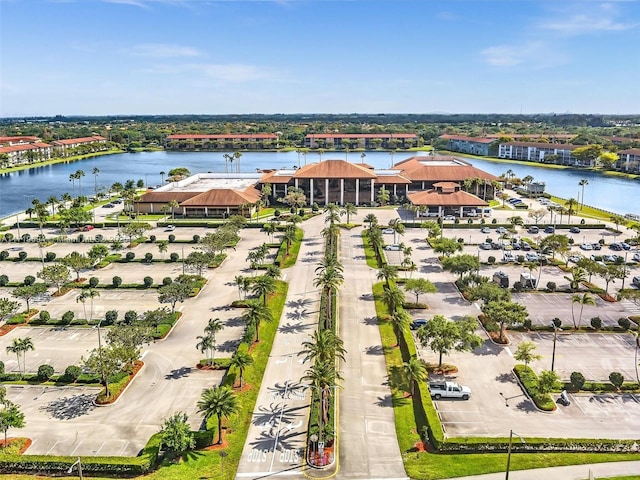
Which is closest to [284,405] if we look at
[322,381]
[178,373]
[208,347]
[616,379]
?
[322,381]

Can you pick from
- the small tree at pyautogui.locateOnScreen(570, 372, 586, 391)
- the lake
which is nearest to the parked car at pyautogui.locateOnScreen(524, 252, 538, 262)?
the small tree at pyautogui.locateOnScreen(570, 372, 586, 391)

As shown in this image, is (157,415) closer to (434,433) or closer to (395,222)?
(434,433)

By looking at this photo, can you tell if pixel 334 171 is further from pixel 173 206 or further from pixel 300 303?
pixel 300 303

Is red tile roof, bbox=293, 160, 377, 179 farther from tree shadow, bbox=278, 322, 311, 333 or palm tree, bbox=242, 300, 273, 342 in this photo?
palm tree, bbox=242, 300, 273, 342

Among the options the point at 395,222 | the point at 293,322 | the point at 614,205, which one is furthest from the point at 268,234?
the point at 614,205

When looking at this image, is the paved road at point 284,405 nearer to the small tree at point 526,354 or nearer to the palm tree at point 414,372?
the palm tree at point 414,372

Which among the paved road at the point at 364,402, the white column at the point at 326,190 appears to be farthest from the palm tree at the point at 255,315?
the white column at the point at 326,190
